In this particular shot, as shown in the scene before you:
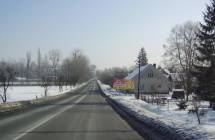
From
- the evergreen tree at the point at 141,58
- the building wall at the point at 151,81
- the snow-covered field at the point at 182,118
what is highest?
the evergreen tree at the point at 141,58

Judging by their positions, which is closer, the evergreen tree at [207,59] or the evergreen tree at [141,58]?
the evergreen tree at [207,59]

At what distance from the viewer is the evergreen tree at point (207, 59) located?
37000mm

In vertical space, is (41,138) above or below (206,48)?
below

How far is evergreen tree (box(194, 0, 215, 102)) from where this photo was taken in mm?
37000

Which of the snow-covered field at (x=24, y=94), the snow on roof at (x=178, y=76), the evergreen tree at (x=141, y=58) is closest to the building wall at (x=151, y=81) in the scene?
the evergreen tree at (x=141, y=58)

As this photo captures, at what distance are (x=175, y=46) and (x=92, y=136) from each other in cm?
7297

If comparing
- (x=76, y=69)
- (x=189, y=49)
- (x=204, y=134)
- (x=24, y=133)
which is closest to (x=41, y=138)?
(x=24, y=133)

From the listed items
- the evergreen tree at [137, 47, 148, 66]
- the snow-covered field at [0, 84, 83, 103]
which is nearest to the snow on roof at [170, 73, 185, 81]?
the evergreen tree at [137, 47, 148, 66]

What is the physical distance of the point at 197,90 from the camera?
37875mm

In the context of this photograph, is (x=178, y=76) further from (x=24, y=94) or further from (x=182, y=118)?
(x=182, y=118)

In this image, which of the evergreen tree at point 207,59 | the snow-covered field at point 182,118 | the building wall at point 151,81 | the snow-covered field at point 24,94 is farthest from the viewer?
the building wall at point 151,81

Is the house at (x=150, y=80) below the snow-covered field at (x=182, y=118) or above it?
above

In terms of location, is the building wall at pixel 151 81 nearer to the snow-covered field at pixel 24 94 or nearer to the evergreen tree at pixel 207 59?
the snow-covered field at pixel 24 94

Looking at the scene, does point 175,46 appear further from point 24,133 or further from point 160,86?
point 24,133
